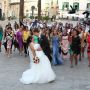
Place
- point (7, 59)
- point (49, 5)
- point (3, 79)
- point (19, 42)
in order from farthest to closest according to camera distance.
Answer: point (49, 5)
point (19, 42)
point (7, 59)
point (3, 79)

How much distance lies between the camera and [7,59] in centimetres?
1978

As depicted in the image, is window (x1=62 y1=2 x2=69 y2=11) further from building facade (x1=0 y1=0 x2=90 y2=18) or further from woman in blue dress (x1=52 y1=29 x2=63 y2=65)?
woman in blue dress (x1=52 y1=29 x2=63 y2=65)

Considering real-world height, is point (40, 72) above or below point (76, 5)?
above

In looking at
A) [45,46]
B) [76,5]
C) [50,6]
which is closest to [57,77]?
[45,46]

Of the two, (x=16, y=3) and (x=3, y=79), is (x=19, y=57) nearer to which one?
(x=3, y=79)

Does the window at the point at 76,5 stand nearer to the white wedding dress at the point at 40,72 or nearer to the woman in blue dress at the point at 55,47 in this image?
the woman in blue dress at the point at 55,47

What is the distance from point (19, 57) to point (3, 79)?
21.8ft

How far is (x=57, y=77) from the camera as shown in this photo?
14.6 meters

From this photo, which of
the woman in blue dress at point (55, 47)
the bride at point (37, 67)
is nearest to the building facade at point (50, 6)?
the woman in blue dress at point (55, 47)

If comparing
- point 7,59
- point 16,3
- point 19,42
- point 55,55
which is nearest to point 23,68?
point 55,55

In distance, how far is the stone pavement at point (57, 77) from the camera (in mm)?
12859

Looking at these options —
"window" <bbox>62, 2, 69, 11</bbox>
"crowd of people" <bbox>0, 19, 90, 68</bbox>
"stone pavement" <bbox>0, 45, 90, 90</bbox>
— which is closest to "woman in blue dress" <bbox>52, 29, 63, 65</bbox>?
"crowd of people" <bbox>0, 19, 90, 68</bbox>

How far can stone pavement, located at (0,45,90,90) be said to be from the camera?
12.9m

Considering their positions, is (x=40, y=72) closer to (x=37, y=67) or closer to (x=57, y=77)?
(x=37, y=67)
